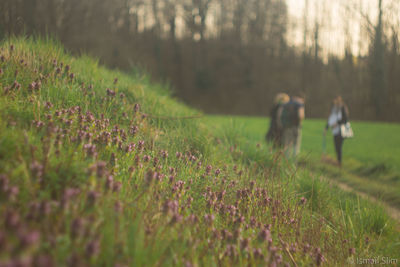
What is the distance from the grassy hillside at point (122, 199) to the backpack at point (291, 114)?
5346mm

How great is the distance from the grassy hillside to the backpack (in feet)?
17.5

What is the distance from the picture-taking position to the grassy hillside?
5.17 ft

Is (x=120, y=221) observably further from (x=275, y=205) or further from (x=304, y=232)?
(x=304, y=232)

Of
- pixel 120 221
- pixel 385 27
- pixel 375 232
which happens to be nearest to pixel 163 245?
pixel 120 221

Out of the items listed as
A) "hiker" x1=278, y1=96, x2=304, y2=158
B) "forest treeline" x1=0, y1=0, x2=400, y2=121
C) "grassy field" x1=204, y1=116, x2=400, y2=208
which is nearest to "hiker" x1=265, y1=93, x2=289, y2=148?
"hiker" x1=278, y1=96, x2=304, y2=158

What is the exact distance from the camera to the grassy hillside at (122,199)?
1.58m

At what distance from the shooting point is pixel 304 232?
308 centimetres

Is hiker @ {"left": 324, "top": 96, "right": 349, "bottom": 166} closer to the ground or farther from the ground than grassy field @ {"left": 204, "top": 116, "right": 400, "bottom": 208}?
farther from the ground

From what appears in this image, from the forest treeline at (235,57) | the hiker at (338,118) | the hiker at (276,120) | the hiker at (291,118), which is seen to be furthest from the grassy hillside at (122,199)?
the forest treeline at (235,57)

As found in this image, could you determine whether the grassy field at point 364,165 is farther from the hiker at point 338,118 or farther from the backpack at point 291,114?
the backpack at point 291,114

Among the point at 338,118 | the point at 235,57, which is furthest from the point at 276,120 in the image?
the point at 235,57

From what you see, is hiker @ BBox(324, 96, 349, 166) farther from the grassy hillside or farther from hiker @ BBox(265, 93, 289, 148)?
the grassy hillside

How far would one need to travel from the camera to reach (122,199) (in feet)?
6.95

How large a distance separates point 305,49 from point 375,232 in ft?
150
